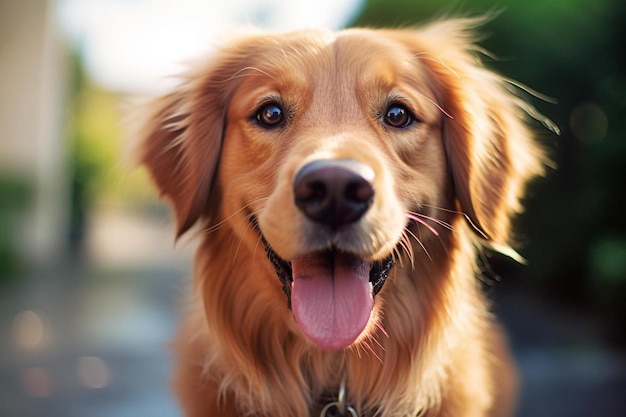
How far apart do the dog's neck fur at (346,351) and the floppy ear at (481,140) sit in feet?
0.80

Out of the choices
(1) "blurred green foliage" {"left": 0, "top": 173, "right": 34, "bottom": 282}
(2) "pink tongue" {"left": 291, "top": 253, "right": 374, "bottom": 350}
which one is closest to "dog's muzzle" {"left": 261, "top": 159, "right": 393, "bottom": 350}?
(2) "pink tongue" {"left": 291, "top": 253, "right": 374, "bottom": 350}

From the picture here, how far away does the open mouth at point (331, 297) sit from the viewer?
96.8 inches

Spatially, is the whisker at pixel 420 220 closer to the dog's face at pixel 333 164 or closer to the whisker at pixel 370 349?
the dog's face at pixel 333 164

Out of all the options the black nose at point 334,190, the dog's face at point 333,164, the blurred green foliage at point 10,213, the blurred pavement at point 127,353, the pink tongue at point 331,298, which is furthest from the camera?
the blurred green foliage at point 10,213

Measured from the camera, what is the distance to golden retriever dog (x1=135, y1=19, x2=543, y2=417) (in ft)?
8.43

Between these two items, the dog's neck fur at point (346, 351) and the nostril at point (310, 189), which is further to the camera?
the dog's neck fur at point (346, 351)

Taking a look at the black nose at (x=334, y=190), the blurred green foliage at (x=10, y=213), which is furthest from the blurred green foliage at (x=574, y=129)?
the blurred green foliage at (x=10, y=213)

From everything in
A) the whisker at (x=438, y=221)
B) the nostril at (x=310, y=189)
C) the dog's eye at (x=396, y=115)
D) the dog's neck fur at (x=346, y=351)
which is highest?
the dog's eye at (x=396, y=115)

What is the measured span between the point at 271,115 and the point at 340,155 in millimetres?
594

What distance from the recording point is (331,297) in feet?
8.14

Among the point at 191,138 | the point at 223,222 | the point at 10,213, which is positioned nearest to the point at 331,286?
the point at 223,222

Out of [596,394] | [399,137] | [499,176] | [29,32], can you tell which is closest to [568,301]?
[596,394]

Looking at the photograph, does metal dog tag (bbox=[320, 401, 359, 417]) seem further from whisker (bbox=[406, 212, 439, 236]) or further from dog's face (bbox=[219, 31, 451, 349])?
whisker (bbox=[406, 212, 439, 236])

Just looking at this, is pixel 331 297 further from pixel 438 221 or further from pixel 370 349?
pixel 438 221
